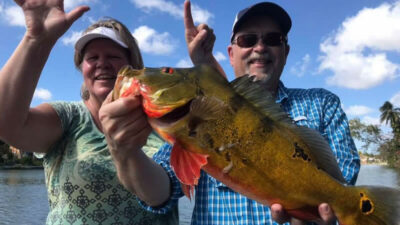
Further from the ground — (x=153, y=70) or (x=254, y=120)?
(x=153, y=70)

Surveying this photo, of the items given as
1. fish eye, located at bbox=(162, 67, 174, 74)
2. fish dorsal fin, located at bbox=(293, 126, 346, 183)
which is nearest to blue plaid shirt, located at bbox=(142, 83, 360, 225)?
fish dorsal fin, located at bbox=(293, 126, 346, 183)

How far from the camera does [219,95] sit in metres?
2.37

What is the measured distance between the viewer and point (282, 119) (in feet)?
8.20

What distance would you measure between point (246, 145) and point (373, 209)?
0.96 m

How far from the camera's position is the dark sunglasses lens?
3.75m

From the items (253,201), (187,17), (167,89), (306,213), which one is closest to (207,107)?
(167,89)

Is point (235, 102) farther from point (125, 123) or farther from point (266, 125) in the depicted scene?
point (125, 123)

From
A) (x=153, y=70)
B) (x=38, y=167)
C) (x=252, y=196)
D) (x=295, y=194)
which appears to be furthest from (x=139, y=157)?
(x=38, y=167)

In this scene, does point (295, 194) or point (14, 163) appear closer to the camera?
point (295, 194)

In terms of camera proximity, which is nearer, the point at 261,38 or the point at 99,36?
the point at 99,36

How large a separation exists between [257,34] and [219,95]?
162 centimetres

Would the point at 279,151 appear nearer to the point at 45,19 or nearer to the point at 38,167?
the point at 45,19

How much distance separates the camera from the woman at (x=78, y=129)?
9.44ft

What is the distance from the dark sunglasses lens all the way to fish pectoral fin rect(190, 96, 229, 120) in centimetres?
159
